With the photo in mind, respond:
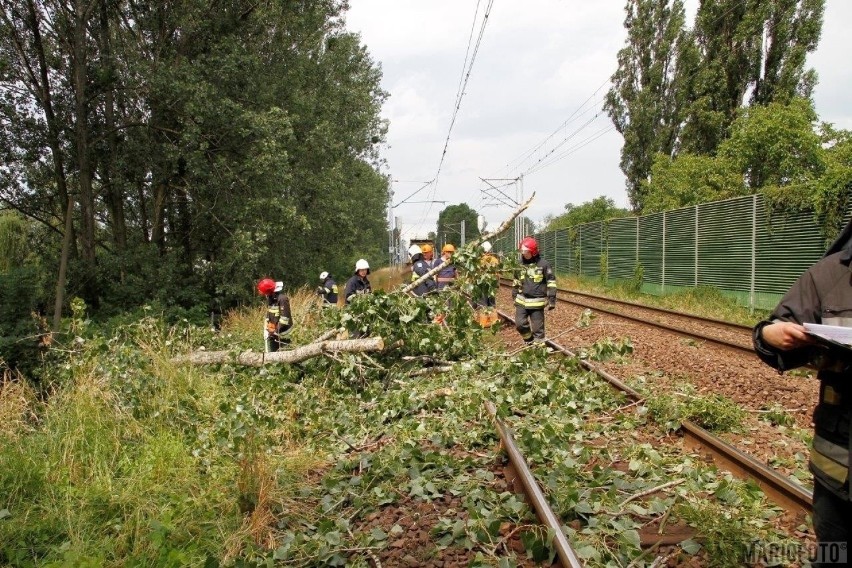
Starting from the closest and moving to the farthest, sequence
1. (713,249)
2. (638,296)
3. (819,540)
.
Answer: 1. (819,540)
2. (713,249)
3. (638,296)

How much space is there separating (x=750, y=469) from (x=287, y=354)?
18.4 ft

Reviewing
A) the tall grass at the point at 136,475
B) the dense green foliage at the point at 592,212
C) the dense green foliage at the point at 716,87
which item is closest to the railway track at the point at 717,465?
the tall grass at the point at 136,475

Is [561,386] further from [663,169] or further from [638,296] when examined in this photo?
[663,169]

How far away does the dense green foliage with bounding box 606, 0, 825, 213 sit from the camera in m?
22.9

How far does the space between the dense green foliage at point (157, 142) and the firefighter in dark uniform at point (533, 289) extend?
8365 millimetres

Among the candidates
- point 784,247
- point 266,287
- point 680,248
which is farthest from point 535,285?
point 680,248

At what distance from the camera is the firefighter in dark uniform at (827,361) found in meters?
2.20

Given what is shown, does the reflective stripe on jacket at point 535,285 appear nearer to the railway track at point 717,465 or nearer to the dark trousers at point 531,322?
the dark trousers at point 531,322

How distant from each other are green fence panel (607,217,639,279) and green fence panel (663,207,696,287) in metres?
2.96

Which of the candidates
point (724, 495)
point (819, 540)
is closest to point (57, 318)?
point (724, 495)

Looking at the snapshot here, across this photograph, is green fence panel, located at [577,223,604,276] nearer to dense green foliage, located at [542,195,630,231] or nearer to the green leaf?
dense green foliage, located at [542,195,630,231]

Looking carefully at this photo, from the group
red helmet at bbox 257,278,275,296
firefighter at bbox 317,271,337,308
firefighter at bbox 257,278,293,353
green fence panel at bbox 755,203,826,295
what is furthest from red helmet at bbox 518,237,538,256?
green fence panel at bbox 755,203,826,295

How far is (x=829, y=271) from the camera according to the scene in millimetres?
2361

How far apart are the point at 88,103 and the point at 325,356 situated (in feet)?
42.2
